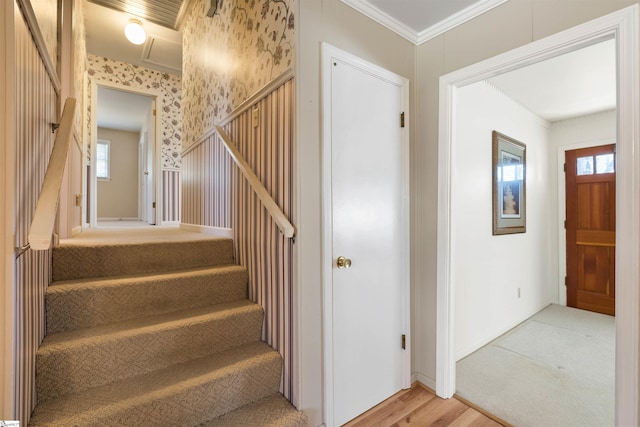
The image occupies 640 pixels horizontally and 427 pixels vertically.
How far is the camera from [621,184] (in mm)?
1266

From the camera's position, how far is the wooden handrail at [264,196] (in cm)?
149

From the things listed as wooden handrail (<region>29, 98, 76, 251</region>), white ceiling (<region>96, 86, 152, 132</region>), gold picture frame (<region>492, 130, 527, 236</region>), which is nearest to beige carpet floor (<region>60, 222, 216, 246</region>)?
wooden handrail (<region>29, 98, 76, 251</region>)

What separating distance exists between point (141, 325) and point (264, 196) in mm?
960

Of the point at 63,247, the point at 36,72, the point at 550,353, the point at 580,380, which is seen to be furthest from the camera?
the point at 550,353

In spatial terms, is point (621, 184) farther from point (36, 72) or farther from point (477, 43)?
point (36, 72)

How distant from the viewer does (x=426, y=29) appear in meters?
2.00

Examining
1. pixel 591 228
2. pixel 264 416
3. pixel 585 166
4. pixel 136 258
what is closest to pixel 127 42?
pixel 136 258

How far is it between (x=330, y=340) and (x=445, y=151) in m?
1.41

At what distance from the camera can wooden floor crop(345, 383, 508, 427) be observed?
66.3 inches

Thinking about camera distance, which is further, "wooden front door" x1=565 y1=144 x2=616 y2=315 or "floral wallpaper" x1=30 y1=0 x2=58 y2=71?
"wooden front door" x1=565 y1=144 x2=616 y2=315

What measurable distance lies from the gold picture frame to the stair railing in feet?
10.6

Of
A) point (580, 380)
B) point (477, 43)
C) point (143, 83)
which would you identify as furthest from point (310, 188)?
point (143, 83)

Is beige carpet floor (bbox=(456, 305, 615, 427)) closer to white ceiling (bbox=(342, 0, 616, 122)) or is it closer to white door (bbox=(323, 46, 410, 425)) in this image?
white door (bbox=(323, 46, 410, 425))

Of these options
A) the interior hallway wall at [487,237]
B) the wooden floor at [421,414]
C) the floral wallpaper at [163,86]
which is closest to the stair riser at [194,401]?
the wooden floor at [421,414]
